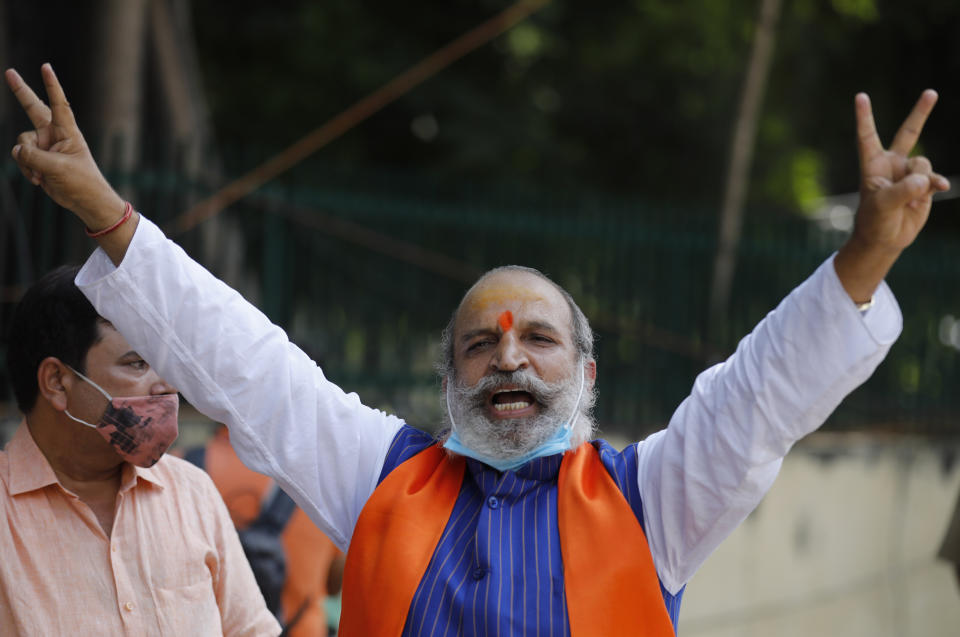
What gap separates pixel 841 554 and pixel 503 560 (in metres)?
5.88

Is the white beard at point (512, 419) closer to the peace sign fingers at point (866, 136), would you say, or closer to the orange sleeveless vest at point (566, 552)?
the orange sleeveless vest at point (566, 552)

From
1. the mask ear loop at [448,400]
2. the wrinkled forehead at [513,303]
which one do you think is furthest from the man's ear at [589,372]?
the mask ear loop at [448,400]

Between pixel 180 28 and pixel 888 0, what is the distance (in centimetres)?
792

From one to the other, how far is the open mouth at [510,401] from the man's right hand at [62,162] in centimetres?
97

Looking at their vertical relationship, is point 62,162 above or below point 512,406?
above

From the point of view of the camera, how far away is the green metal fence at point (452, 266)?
6230 millimetres

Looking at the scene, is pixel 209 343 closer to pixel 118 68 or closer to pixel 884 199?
pixel 884 199

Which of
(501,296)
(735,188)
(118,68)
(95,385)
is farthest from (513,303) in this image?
(735,188)

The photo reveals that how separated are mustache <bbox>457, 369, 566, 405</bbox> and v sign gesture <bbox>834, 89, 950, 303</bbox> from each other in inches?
32.5

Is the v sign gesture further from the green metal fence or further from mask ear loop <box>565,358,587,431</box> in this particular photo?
the green metal fence

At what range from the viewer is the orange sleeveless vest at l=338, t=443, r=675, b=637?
2533 mm

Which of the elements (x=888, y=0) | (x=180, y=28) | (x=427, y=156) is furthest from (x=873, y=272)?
(x=888, y=0)

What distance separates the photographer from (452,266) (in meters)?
6.75

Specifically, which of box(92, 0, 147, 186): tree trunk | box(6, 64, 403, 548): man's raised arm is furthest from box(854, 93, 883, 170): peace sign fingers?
box(92, 0, 147, 186): tree trunk
